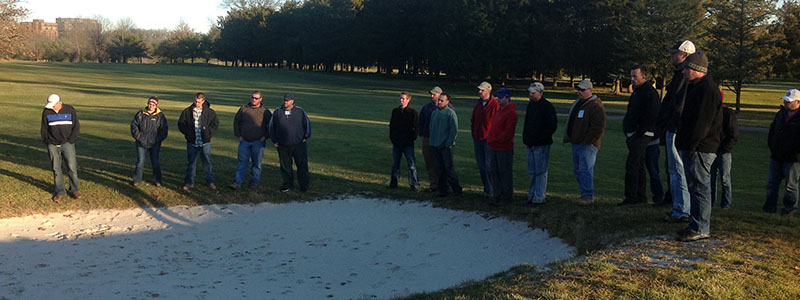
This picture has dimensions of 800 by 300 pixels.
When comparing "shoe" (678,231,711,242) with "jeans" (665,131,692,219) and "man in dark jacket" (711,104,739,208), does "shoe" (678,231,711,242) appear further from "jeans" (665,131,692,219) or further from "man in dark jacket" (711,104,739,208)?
"man in dark jacket" (711,104,739,208)

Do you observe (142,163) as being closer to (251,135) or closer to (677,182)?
(251,135)

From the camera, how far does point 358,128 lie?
24828mm

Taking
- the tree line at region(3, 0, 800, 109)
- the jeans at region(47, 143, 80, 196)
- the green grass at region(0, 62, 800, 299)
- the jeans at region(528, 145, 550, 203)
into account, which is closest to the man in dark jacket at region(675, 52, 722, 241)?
the green grass at region(0, 62, 800, 299)

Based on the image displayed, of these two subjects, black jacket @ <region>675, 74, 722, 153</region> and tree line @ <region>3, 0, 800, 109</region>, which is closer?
black jacket @ <region>675, 74, 722, 153</region>

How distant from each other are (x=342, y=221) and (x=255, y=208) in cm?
187

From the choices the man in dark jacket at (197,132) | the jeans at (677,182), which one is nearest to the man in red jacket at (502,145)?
the jeans at (677,182)

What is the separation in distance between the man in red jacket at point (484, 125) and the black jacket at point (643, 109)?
256 centimetres

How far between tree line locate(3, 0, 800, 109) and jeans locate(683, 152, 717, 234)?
15523mm

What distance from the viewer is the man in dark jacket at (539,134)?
10.4 meters

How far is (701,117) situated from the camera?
7.09m

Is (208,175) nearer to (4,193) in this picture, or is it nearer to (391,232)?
(4,193)

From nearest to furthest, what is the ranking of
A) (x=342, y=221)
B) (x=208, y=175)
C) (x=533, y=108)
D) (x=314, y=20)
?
(x=533, y=108) → (x=342, y=221) → (x=208, y=175) → (x=314, y=20)

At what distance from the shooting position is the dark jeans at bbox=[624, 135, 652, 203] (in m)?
9.45

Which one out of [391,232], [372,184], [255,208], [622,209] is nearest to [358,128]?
[372,184]
